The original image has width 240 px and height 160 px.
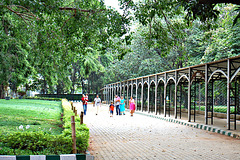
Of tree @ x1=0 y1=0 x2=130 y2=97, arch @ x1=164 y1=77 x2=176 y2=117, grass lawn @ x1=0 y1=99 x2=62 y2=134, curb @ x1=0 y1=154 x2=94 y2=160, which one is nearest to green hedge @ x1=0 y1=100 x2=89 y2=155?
curb @ x1=0 y1=154 x2=94 y2=160

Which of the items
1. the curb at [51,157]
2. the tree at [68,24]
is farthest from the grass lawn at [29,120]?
the tree at [68,24]

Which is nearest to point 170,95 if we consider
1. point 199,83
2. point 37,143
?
point 199,83

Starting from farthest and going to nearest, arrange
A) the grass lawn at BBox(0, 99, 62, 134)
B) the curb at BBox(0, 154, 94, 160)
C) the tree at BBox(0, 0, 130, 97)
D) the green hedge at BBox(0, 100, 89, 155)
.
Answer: the tree at BBox(0, 0, 130, 97) → the grass lawn at BBox(0, 99, 62, 134) → the green hedge at BBox(0, 100, 89, 155) → the curb at BBox(0, 154, 94, 160)

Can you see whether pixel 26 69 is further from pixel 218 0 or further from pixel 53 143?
pixel 218 0

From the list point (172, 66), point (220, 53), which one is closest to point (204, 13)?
point (220, 53)

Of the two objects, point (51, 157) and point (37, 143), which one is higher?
point (37, 143)

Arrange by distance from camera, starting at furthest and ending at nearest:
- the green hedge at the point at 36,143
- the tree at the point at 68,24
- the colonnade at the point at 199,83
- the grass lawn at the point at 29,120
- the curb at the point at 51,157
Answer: the colonnade at the point at 199,83, the tree at the point at 68,24, the grass lawn at the point at 29,120, the green hedge at the point at 36,143, the curb at the point at 51,157

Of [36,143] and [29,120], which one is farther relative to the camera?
[29,120]

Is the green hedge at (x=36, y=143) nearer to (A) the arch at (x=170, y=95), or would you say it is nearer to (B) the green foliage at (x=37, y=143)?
(B) the green foliage at (x=37, y=143)

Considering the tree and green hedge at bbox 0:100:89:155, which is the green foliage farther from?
the tree

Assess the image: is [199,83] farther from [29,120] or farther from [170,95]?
[29,120]

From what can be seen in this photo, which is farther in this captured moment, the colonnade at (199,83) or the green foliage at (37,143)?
the colonnade at (199,83)

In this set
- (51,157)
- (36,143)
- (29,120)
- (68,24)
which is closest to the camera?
(51,157)

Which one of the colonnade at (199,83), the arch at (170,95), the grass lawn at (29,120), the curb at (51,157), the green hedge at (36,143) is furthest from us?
the arch at (170,95)
